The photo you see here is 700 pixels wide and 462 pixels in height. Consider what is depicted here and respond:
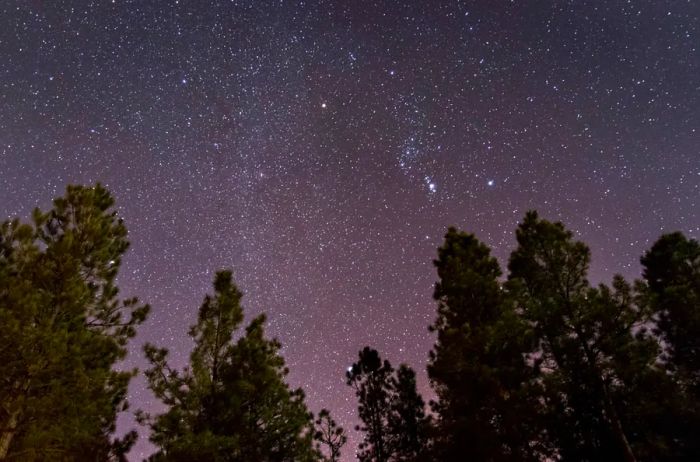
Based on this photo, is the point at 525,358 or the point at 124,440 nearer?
the point at 124,440

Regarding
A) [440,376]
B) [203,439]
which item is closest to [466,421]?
[440,376]

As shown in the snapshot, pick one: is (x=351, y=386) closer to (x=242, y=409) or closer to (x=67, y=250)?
(x=242, y=409)

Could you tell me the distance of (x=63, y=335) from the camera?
10680 mm

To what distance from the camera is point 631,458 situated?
1352 cm

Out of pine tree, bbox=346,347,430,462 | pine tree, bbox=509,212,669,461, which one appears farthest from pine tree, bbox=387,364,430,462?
pine tree, bbox=509,212,669,461

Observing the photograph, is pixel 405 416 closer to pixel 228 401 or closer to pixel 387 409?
pixel 387 409

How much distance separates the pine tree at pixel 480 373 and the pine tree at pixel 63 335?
11391 millimetres

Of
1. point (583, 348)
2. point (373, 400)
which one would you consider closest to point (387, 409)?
point (373, 400)

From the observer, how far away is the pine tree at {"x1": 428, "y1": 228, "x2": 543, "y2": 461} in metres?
16.1

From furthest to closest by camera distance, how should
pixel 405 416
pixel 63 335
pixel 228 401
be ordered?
pixel 405 416
pixel 228 401
pixel 63 335

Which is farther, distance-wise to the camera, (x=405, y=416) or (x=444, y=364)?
(x=405, y=416)

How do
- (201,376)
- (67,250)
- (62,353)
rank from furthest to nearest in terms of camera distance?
(201,376) < (67,250) < (62,353)

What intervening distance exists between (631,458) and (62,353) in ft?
52.4

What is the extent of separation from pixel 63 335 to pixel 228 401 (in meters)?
6.08
